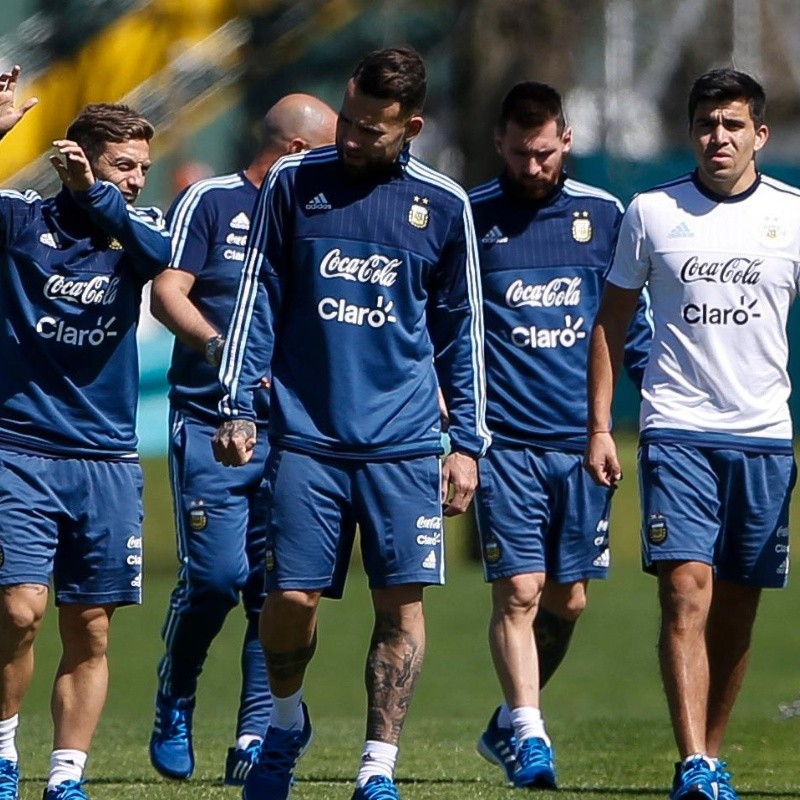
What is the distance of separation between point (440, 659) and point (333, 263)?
34.5ft

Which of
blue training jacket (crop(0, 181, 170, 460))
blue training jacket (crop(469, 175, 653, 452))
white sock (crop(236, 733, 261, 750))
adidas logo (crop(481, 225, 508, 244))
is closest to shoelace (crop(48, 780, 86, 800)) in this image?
blue training jacket (crop(0, 181, 170, 460))

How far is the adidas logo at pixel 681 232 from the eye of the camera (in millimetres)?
7402

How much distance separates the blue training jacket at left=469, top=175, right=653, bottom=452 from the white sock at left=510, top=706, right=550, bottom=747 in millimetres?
1087

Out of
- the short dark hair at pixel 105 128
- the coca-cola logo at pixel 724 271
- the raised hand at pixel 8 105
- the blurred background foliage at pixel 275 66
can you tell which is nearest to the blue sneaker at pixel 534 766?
the coca-cola logo at pixel 724 271

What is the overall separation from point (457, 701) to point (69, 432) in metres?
8.95

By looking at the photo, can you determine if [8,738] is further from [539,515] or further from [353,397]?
[539,515]

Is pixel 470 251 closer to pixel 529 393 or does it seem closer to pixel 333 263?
pixel 333 263

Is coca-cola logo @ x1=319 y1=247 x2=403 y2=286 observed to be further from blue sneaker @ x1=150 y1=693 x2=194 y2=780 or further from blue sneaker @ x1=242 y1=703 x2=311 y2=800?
blue sneaker @ x1=150 y1=693 x2=194 y2=780

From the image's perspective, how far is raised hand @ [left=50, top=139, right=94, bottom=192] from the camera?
22.9 feet

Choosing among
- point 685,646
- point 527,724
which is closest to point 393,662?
point 685,646

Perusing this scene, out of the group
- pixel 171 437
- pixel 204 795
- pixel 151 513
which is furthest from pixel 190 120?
pixel 204 795

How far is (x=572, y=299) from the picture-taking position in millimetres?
8812

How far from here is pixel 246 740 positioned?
8.63m

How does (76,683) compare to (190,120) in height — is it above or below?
below
